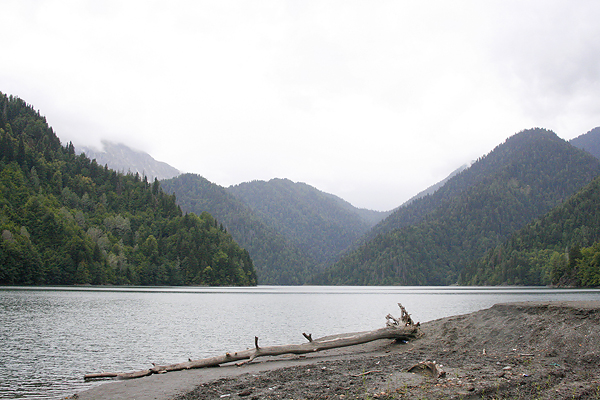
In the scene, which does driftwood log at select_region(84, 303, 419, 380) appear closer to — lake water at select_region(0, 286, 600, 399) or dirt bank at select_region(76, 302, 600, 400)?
dirt bank at select_region(76, 302, 600, 400)

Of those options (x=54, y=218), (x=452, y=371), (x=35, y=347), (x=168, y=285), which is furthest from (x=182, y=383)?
(x=168, y=285)

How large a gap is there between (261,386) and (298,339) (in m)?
19.8

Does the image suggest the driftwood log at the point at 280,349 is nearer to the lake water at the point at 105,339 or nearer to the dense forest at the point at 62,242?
the lake water at the point at 105,339

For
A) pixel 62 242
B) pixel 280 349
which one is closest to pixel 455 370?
pixel 280 349

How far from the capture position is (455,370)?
18.1 m

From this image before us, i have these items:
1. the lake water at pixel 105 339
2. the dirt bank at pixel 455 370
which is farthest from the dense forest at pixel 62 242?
the dirt bank at pixel 455 370

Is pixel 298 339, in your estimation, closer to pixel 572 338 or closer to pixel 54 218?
pixel 572 338

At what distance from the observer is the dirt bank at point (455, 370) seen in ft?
49.4

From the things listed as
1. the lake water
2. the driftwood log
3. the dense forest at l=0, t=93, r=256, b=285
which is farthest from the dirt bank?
the dense forest at l=0, t=93, r=256, b=285

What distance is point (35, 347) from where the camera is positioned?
31266 mm

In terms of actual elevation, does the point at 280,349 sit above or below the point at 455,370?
below

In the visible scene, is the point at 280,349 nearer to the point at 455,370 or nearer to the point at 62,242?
the point at 455,370

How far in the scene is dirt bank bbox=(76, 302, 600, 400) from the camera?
1505cm

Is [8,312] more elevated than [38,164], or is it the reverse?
[38,164]
